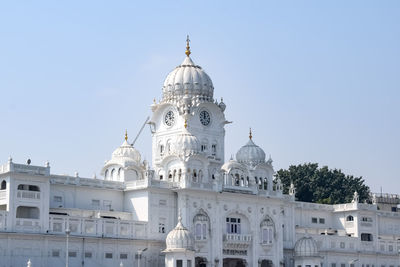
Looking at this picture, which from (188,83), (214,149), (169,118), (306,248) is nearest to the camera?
(306,248)

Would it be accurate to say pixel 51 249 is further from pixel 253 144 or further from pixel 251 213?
pixel 253 144

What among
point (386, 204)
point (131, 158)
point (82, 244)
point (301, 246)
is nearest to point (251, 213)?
point (301, 246)

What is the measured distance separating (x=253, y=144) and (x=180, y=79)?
926 cm

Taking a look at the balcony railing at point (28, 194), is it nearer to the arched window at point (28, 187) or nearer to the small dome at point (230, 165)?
the arched window at point (28, 187)

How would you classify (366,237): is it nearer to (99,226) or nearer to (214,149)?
(214,149)

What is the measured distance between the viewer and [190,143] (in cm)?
7412

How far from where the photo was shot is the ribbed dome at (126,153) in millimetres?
75812

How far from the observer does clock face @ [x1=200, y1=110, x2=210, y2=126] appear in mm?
80312

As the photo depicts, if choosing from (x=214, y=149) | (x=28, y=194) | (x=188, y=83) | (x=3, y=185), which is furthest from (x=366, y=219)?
(x=3, y=185)

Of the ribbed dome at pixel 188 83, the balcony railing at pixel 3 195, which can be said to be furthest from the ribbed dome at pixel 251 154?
the balcony railing at pixel 3 195

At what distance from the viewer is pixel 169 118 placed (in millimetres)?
80125

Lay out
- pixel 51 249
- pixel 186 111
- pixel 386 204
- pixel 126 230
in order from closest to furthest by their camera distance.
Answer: pixel 51 249, pixel 126 230, pixel 186 111, pixel 386 204

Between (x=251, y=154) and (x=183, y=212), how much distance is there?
13069 millimetres

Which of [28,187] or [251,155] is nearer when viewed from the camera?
[28,187]
